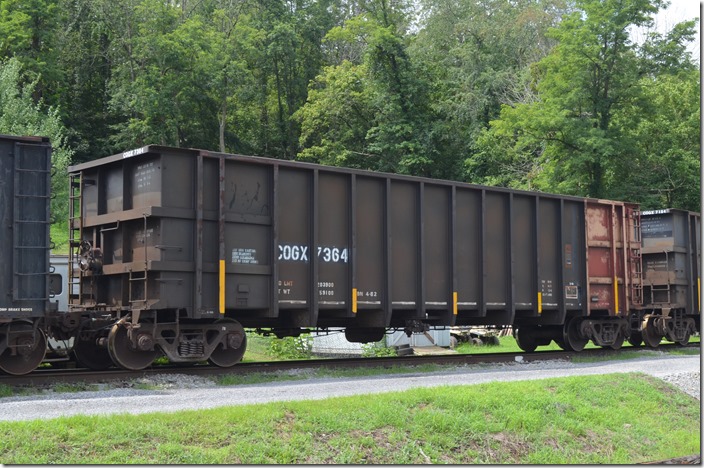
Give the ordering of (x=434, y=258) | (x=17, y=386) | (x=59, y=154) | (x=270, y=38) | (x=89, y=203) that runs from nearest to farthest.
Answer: (x=17, y=386) → (x=89, y=203) → (x=434, y=258) → (x=59, y=154) → (x=270, y=38)

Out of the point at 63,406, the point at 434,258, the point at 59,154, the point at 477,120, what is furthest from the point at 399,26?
the point at 63,406

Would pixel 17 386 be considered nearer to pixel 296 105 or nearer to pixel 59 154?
pixel 59 154

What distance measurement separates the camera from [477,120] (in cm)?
5094

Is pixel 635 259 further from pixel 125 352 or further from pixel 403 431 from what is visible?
pixel 403 431

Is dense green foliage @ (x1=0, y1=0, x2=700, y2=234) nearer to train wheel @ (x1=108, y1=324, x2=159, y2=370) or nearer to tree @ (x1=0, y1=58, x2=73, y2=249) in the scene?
tree @ (x1=0, y1=58, x2=73, y2=249)

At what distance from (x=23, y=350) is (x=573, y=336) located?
44.8 ft

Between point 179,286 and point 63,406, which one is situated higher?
point 179,286

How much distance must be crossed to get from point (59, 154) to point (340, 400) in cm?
2902

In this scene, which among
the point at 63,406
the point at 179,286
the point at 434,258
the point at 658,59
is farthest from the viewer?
the point at 658,59

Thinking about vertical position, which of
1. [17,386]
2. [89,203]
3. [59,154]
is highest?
[59,154]

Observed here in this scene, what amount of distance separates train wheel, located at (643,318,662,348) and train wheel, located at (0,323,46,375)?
16465 mm

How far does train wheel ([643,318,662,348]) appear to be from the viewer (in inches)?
894

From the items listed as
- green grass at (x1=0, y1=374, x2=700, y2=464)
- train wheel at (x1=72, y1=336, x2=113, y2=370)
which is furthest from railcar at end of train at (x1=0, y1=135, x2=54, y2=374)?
green grass at (x1=0, y1=374, x2=700, y2=464)

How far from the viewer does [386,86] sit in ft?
168
